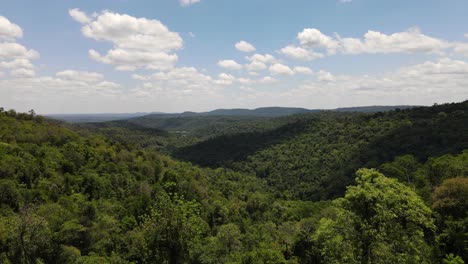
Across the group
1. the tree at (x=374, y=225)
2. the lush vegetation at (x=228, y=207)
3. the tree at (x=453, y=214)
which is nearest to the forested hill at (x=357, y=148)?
the lush vegetation at (x=228, y=207)

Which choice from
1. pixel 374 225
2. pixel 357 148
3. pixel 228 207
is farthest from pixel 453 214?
pixel 357 148

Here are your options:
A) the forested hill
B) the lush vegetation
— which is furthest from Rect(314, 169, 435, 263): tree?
the forested hill

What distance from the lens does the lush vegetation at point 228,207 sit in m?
21.1

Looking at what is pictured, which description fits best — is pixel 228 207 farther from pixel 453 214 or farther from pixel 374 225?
pixel 374 225

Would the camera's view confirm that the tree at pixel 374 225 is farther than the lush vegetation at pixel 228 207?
No

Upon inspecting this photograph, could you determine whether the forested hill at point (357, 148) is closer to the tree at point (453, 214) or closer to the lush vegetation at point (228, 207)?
the lush vegetation at point (228, 207)

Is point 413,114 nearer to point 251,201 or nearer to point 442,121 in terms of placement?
point 442,121

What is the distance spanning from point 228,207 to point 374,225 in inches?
2961

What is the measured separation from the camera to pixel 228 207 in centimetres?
9281

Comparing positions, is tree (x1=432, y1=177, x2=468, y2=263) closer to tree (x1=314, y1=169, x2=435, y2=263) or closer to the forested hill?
tree (x1=314, y1=169, x2=435, y2=263)

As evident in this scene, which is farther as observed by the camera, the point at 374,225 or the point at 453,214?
the point at 453,214

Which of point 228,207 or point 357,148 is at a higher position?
point 357,148

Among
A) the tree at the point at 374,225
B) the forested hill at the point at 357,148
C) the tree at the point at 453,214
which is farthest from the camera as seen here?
the forested hill at the point at 357,148

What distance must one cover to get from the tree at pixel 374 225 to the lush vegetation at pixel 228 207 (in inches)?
3.1
